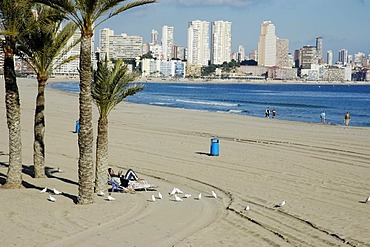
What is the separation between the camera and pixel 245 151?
2114 cm

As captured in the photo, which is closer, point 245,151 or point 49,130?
point 245,151

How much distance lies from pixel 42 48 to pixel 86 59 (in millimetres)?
2792

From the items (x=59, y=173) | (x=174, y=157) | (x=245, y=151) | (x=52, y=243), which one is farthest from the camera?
(x=245, y=151)

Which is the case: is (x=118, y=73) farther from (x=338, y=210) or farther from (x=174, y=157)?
(x=174, y=157)

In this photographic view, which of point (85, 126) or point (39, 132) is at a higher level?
point (85, 126)

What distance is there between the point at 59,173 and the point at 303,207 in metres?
7.07

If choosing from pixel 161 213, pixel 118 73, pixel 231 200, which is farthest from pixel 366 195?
pixel 118 73

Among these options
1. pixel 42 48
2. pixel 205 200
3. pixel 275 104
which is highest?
pixel 42 48

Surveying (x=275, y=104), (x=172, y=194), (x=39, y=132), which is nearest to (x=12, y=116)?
(x=39, y=132)

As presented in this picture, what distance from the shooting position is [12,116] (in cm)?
1298

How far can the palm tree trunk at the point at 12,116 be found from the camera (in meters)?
12.7

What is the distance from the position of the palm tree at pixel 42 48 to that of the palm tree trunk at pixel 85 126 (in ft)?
6.49

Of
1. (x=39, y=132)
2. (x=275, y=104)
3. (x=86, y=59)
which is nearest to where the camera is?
(x=86, y=59)

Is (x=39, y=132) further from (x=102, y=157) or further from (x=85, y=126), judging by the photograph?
(x=85, y=126)
